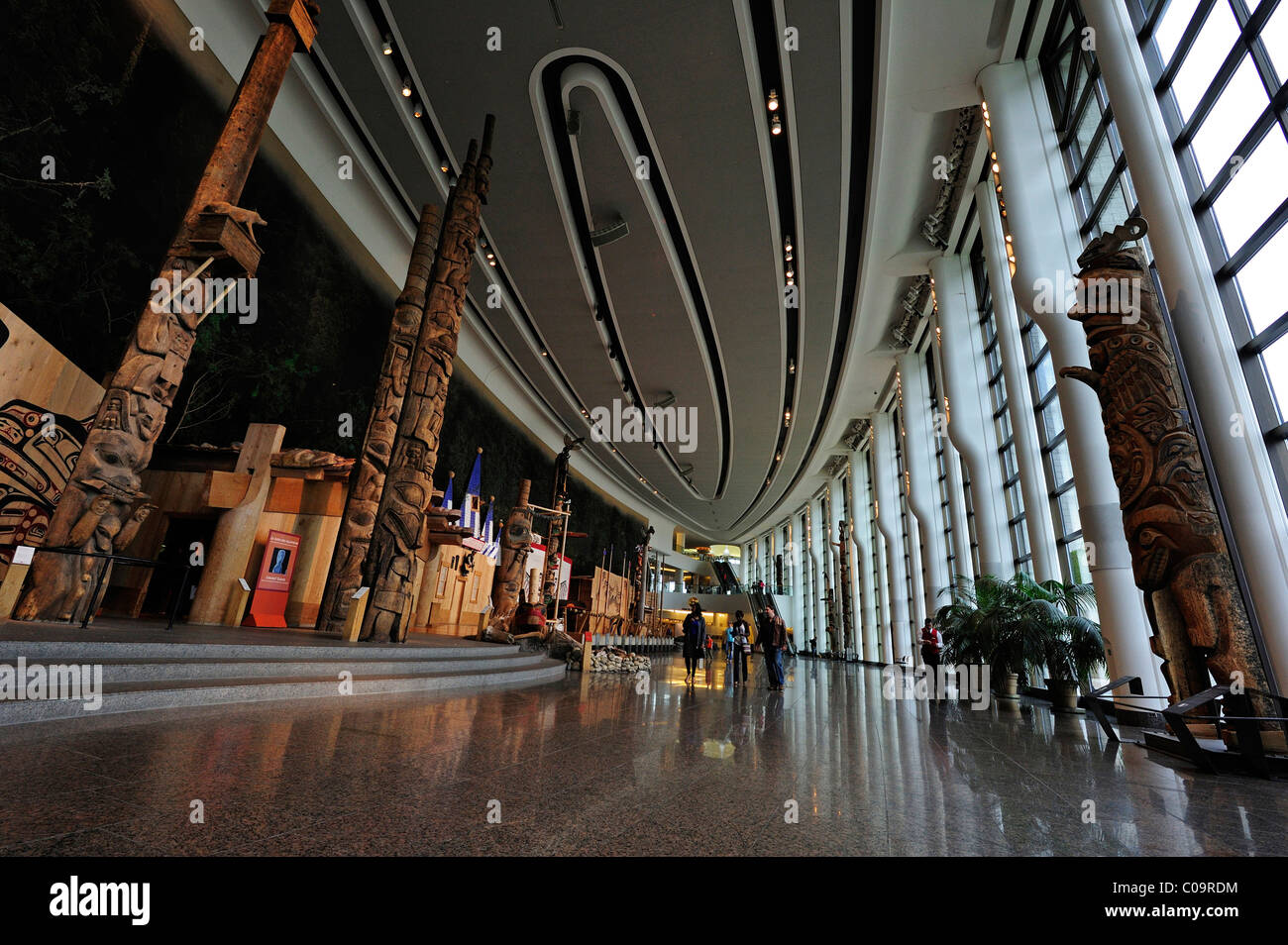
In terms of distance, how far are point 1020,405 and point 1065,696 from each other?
495 cm

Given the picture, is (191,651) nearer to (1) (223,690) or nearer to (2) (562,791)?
(1) (223,690)

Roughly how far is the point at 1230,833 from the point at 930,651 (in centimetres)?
790

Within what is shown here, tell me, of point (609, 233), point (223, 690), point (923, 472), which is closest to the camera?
point (223, 690)

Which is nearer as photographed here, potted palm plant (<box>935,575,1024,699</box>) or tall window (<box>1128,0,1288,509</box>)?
tall window (<box>1128,0,1288,509</box>)

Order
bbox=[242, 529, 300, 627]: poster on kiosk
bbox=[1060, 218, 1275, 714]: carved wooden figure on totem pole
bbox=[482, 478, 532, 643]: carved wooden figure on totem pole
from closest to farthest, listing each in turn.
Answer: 1. bbox=[1060, 218, 1275, 714]: carved wooden figure on totem pole
2. bbox=[242, 529, 300, 627]: poster on kiosk
3. bbox=[482, 478, 532, 643]: carved wooden figure on totem pole

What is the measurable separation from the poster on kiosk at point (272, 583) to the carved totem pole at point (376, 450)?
1.71 ft

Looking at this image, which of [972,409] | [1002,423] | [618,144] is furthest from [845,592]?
[618,144]

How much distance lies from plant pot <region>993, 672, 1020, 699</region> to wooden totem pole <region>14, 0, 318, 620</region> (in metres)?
10.5

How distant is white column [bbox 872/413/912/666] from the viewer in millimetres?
19750

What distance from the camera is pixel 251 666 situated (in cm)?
417

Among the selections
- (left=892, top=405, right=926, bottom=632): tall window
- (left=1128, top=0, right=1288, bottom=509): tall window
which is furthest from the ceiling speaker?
(left=892, top=405, right=926, bottom=632): tall window

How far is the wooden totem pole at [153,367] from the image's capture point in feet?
14.2

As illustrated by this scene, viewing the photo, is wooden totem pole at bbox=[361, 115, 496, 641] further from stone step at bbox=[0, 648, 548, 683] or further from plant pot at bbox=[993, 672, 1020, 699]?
plant pot at bbox=[993, 672, 1020, 699]

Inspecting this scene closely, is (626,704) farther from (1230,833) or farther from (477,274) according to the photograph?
(477,274)
